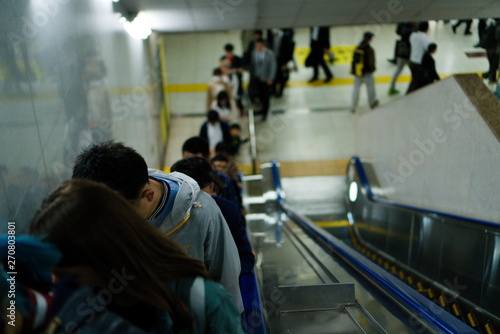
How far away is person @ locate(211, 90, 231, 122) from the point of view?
8086mm

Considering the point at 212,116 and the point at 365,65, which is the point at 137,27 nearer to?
the point at 212,116

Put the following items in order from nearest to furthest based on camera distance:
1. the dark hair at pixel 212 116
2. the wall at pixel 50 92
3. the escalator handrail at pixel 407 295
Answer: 1. the escalator handrail at pixel 407 295
2. the wall at pixel 50 92
3. the dark hair at pixel 212 116

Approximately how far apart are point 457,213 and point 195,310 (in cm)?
388

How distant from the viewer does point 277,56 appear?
1082 centimetres

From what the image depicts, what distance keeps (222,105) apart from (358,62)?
3.26 meters

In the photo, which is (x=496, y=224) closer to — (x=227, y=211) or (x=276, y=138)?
(x=227, y=211)

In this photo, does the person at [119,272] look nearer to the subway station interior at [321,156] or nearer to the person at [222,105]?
the subway station interior at [321,156]

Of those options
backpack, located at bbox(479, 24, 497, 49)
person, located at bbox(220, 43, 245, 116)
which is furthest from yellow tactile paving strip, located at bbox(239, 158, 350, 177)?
backpack, located at bbox(479, 24, 497, 49)

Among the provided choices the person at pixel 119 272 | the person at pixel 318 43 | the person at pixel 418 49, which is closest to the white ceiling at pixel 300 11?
the person at pixel 418 49

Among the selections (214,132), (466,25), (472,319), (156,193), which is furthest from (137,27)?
(472,319)

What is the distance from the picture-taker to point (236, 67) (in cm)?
1016

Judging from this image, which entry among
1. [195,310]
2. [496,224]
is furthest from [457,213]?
[195,310]

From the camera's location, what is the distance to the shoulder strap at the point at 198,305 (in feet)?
3.98

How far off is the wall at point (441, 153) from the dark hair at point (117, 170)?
3.12 m
